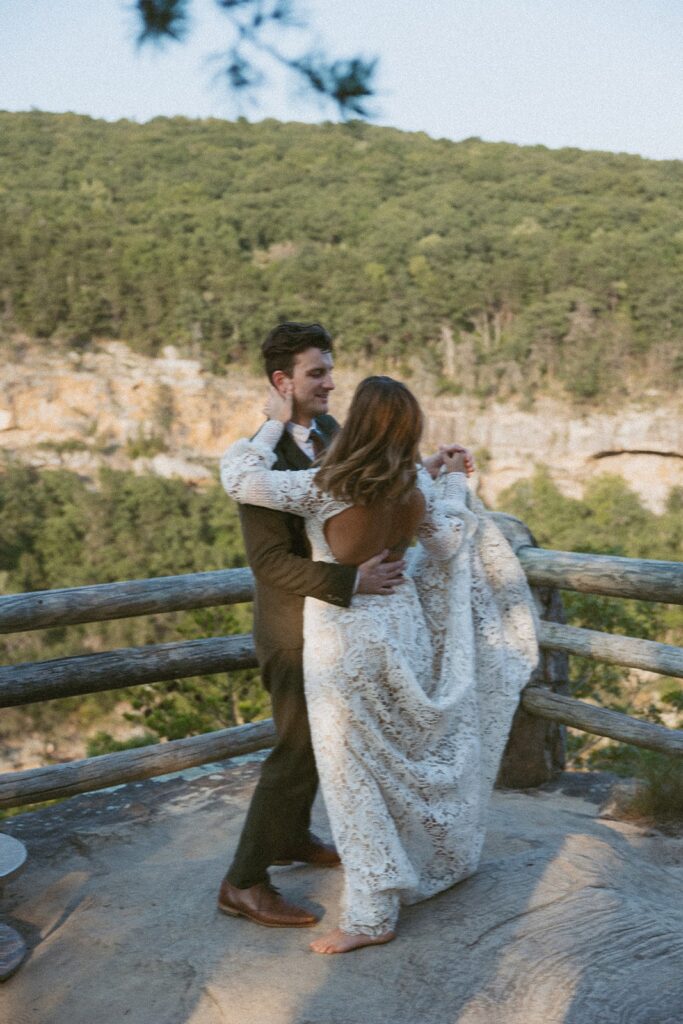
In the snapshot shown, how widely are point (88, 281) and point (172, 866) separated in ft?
160

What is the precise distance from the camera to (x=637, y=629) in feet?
19.8

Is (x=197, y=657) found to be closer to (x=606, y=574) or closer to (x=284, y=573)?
(x=284, y=573)

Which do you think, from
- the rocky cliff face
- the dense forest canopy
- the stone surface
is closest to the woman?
the stone surface

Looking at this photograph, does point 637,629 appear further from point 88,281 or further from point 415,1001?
point 88,281

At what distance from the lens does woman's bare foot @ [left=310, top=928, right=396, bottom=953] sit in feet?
8.02

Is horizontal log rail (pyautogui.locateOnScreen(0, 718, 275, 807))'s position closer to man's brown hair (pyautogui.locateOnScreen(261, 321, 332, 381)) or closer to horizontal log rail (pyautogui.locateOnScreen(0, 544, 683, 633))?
horizontal log rail (pyautogui.locateOnScreen(0, 544, 683, 633))

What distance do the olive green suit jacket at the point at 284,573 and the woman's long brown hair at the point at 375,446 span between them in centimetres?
20

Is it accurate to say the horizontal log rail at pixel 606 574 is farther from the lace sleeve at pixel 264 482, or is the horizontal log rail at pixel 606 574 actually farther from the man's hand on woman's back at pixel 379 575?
the lace sleeve at pixel 264 482

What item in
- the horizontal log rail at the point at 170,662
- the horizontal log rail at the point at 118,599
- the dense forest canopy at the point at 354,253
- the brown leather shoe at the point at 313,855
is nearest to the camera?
the brown leather shoe at the point at 313,855

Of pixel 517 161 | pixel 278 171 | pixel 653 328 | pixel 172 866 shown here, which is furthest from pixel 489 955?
pixel 517 161

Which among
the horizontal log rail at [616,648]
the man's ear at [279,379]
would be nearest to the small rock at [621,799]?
the horizontal log rail at [616,648]

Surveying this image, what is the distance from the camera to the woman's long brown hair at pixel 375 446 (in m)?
2.37

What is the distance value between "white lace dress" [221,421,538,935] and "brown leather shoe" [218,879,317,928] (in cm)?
18

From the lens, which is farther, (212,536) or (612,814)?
(212,536)
